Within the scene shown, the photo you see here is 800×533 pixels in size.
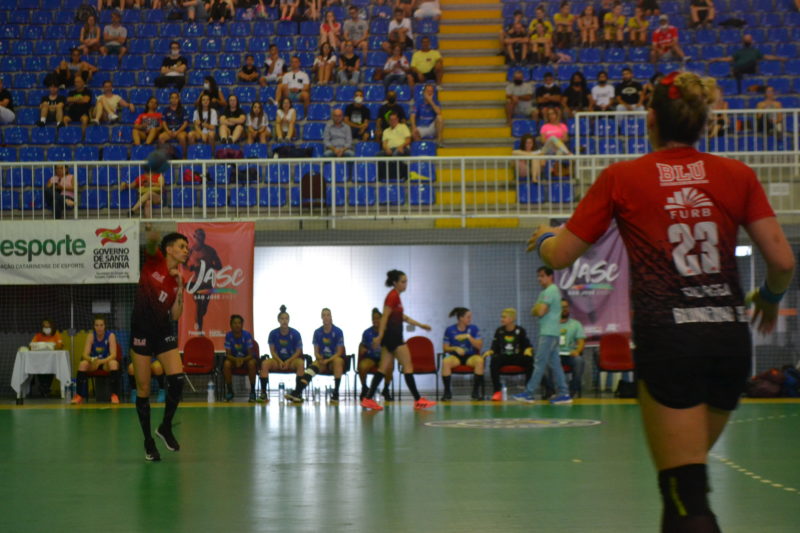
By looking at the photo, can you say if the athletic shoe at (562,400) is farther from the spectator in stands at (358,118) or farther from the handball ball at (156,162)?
the handball ball at (156,162)

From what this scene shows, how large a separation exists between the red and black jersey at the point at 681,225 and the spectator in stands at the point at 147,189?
15.4 m

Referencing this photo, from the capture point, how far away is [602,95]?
2111cm

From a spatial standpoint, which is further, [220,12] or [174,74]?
[220,12]

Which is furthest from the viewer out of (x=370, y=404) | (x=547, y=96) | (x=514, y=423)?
(x=547, y=96)

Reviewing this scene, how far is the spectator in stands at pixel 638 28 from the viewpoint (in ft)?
74.8

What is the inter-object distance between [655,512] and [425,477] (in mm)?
2115

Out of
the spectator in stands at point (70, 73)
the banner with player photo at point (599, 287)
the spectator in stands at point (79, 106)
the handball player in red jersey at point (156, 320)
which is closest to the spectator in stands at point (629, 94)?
the banner with player photo at point (599, 287)

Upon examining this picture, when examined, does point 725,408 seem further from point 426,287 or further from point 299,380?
point 426,287

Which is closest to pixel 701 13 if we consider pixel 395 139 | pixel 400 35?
pixel 400 35

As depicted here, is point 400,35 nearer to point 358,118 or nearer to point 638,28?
point 358,118

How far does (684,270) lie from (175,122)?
18147mm

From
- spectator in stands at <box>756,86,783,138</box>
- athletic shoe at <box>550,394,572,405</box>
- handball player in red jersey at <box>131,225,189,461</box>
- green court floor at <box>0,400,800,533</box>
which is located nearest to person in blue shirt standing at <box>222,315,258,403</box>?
green court floor at <box>0,400,800,533</box>

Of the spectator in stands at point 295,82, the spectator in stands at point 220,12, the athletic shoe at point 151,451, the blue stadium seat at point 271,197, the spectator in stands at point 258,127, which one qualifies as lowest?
the athletic shoe at point 151,451

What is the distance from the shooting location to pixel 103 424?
13.3 metres
